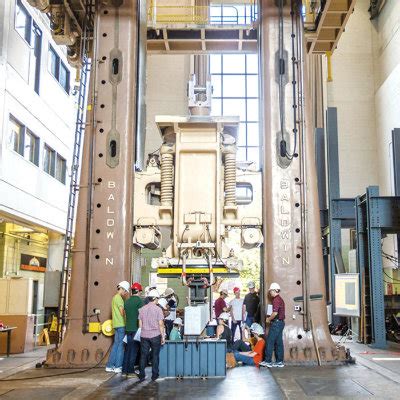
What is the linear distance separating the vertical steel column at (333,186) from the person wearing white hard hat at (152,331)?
11362 millimetres

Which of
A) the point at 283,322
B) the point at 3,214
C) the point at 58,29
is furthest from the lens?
the point at 3,214

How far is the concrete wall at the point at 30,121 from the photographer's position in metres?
17.1

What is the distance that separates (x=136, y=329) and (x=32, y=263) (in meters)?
15.4

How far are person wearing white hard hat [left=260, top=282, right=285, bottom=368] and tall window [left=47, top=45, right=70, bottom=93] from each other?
607 inches

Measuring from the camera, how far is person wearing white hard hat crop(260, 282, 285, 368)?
1084cm

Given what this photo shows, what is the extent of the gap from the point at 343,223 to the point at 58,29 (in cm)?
1260

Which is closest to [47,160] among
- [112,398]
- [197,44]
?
[197,44]

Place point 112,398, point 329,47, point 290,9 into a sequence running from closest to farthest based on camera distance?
point 112,398 → point 290,9 → point 329,47

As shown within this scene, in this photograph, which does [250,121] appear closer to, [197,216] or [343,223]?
[343,223]

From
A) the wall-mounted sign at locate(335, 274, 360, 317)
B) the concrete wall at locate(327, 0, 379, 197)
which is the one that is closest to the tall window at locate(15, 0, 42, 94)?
the wall-mounted sign at locate(335, 274, 360, 317)

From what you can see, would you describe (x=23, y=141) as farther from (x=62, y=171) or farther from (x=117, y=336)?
(x=117, y=336)

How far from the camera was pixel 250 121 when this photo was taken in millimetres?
32688

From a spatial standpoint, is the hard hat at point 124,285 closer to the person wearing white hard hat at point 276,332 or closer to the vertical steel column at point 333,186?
the person wearing white hard hat at point 276,332

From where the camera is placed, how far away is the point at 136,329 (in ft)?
33.0
